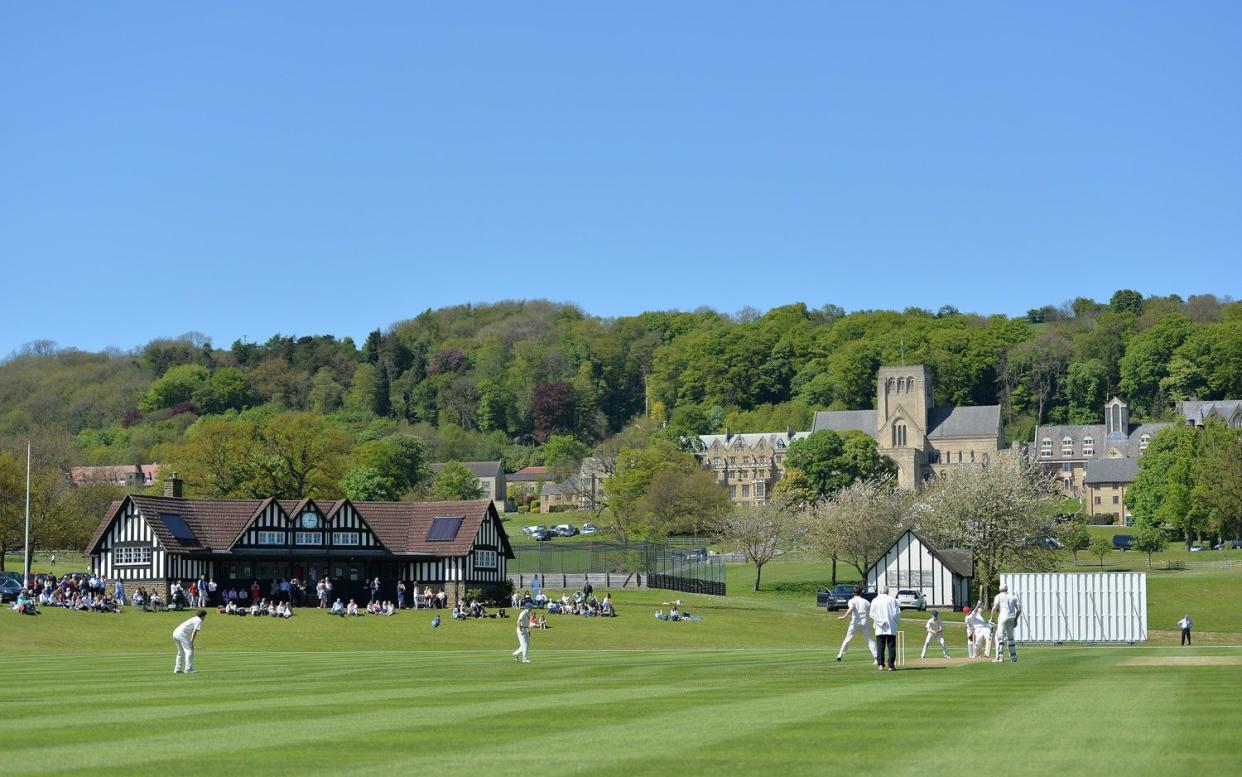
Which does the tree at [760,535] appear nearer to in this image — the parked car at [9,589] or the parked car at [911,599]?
the parked car at [911,599]

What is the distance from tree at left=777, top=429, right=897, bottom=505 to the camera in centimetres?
14275

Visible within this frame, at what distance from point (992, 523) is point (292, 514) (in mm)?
36359

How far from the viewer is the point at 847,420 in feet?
619

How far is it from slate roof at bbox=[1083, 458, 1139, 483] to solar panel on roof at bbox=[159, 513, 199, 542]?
355ft

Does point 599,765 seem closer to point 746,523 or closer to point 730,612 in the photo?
point 730,612

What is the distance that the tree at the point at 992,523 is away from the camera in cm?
8306

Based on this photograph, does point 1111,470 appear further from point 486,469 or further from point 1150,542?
Answer: point 486,469

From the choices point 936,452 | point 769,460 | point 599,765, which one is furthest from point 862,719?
point 936,452

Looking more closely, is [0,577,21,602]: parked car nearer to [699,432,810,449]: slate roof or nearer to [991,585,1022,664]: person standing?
[991,585,1022,664]: person standing

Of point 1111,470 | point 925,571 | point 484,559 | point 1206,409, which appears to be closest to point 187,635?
→ point 484,559

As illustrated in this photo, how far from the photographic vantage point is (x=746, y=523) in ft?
319

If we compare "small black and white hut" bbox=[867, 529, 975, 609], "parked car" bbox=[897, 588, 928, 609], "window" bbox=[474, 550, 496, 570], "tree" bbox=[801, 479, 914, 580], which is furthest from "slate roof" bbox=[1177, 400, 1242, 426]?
"window" bbox=[474, 550, 496, 570]

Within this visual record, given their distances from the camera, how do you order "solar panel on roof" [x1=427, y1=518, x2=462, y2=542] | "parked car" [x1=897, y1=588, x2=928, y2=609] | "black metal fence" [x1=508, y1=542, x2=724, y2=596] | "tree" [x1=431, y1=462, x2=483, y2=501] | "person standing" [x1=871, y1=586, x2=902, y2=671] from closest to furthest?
"person standing" [x1=871, y1=586, x2=902, y2=671], "solar panel on roof" [x1=427, y1=518, x2=462, y2=542], "parked car" [x1=897, y1=588, x2=928, y2=609], "black metal fence" [x1=508, y1=542, x2=724, y2=596], "tree" [x1=431, y1=462, x2=483, y2=501]

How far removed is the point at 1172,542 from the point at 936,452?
2529 inches
